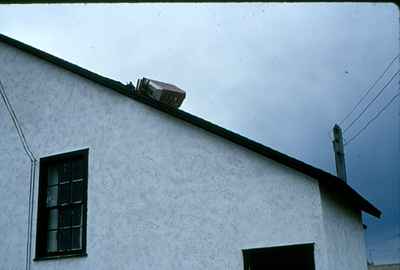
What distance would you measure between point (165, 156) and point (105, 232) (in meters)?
1.75

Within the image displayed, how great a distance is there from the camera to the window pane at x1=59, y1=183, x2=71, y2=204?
9.00 m

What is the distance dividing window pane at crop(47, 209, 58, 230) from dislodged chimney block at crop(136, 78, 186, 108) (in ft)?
10.4

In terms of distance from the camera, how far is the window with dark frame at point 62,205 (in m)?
8.70

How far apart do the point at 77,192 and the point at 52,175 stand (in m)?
0.85

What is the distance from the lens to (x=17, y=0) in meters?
1.53

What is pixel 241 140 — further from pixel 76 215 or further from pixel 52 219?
pixel 52 219

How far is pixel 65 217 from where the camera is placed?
8938 mm

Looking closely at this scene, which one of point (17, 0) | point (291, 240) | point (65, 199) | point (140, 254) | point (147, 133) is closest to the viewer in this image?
point (17, 0)

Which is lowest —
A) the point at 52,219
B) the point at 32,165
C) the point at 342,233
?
the point at 342,233

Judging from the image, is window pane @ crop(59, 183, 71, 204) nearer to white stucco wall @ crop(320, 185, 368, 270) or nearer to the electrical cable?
the electrical cable

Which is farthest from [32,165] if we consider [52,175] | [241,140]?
[241,140]

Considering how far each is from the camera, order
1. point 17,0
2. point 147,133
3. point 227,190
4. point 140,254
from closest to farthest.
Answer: point 17,0
point 227,190
point 140,254
point 147,133

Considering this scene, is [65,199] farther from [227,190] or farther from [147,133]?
[227,190]

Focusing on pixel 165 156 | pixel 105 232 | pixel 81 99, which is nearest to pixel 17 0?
pixel 165 156
